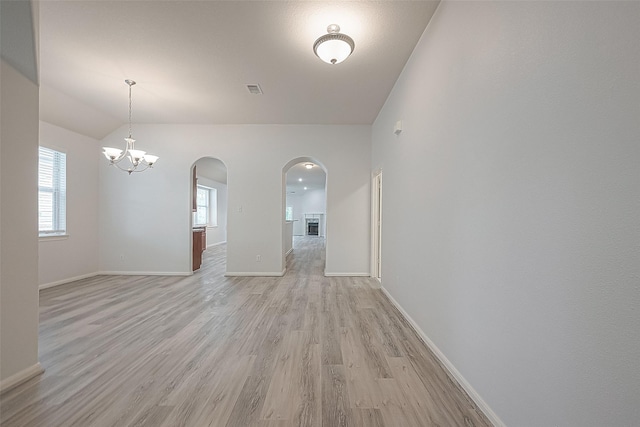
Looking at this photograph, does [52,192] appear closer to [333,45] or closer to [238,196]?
Answer: [238,196]

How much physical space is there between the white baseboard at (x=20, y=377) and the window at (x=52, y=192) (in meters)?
3.32

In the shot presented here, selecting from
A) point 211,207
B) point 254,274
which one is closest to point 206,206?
point 211,207

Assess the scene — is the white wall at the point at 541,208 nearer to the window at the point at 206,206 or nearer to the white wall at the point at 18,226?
the white wall at the point at 18,226

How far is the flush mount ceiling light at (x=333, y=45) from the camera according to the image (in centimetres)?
221

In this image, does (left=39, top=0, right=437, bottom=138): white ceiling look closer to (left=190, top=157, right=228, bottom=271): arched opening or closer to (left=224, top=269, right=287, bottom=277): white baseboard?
(left=224, top=269, right=287, bottom=277): white baseboard

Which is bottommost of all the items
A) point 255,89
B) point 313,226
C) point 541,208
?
point 313,226

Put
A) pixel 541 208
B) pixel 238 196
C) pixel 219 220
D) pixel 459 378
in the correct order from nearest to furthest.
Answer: pixel 541 208, pixel 459 378, pixel 238 196, pixel 219 220

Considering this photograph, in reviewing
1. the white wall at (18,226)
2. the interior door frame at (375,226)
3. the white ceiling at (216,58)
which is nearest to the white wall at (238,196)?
the interior door frame at (375,226)

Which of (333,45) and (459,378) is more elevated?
(333,45)

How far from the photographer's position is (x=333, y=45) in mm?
2230

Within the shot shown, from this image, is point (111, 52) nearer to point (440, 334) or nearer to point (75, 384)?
point (75, 384)

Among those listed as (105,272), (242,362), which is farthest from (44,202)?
(242,362)

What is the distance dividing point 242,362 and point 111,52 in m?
3.45

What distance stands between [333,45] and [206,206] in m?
8.52
